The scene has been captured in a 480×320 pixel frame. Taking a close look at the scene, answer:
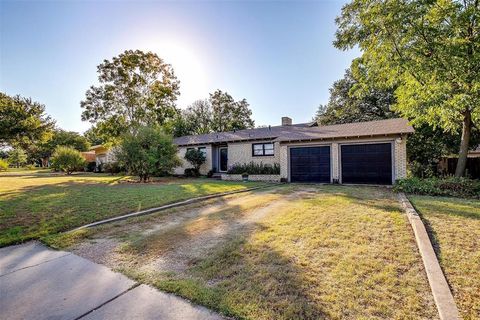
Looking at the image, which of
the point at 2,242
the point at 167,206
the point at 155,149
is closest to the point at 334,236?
the point at 167,206

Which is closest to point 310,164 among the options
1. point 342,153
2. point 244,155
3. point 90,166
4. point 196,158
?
point 342,153

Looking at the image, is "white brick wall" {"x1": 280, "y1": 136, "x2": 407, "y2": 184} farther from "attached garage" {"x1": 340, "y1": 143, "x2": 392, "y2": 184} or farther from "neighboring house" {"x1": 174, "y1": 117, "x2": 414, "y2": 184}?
"attached garage" {"x1": 340, "y1": 143, "x2": 392, "y2": 184}

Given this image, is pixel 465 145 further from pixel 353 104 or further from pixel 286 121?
pixel 353 104

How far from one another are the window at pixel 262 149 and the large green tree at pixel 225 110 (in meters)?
20.9

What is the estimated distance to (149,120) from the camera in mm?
25688

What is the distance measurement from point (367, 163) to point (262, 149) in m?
7.08

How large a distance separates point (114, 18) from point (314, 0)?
353 inches

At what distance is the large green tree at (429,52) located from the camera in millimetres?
9070

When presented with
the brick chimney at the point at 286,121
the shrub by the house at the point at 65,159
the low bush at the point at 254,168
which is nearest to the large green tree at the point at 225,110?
the brick chimney at the point at 286,121

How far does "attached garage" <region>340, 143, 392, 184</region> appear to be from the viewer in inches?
505

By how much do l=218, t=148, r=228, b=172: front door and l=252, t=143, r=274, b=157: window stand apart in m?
3.02

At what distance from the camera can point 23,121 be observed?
16.8 m

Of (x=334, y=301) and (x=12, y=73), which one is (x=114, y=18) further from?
(x=334, y=301)

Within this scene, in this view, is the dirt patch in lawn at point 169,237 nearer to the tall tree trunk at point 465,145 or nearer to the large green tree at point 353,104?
the tall tree trunk at point 465,145
